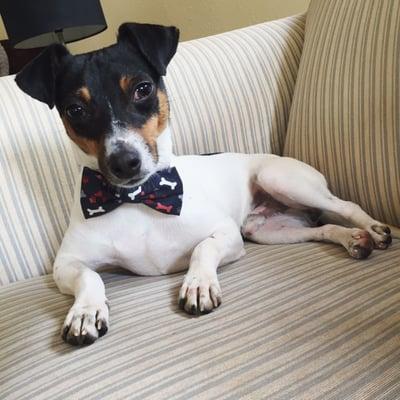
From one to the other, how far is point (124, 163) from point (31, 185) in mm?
560

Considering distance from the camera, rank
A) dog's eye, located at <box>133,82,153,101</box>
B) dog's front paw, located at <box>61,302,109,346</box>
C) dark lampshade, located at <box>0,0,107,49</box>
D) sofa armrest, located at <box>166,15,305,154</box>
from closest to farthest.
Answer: dog's front paw, located at <box>61,302,109,346</box>
dog's eye, located at <box>133,82,153,101</box>
sofa armrest, located at <box>166,15,305,154</box>
dark lampshade, located at <box>0,0,107,49</box>

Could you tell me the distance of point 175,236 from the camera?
1.24m

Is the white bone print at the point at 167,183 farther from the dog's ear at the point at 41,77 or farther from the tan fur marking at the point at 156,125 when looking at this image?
the dog's ear at the point at 41,77

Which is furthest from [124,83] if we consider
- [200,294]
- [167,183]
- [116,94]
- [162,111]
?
[200,294]

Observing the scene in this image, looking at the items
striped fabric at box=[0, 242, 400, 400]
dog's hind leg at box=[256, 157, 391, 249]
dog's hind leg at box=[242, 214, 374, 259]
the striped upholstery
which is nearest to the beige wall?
the striped upholstery

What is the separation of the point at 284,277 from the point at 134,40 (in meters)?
0.69

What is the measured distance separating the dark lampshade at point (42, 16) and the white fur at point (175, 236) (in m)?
1.10

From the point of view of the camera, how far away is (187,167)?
4.56ft

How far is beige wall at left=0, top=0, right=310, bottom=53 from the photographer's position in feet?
7.96

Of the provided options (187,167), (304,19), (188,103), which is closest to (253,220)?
(187,167)

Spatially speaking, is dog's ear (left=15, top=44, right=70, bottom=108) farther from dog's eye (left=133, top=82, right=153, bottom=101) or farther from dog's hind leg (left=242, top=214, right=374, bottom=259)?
dog's hind leg (left=242, top=214, right=374, bottom=259)

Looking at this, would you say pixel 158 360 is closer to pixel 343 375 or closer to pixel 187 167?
pixel 343 375

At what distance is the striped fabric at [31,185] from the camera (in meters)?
1.44

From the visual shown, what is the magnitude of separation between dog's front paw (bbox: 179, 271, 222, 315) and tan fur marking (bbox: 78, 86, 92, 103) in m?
0.47
